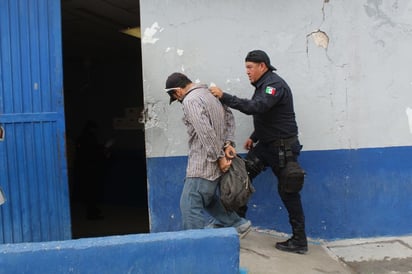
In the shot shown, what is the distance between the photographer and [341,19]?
4.46 metres

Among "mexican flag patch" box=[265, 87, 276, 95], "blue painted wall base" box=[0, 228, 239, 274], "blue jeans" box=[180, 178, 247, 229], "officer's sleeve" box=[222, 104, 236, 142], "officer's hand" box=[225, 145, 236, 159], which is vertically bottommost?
"blue painted wall base" box=[0, 228, 239, 274]

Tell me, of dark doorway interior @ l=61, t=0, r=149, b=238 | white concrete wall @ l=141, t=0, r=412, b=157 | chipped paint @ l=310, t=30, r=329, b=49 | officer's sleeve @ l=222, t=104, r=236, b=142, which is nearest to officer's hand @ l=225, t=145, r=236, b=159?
officer's sleeve @ l=222, t=104, r=236, b=142

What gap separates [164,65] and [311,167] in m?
1.73

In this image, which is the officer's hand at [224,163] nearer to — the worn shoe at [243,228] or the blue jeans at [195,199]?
the blue jeans at [195,199]

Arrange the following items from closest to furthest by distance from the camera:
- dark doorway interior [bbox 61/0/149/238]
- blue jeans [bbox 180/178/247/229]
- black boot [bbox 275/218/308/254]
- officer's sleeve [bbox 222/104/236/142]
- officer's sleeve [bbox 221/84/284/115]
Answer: blue jeans [bbox 180/178/247/229] → officer's sleeve [bbox 221/84/284/115] → officer's sleeve [bbox 222/104/236/142] → black boot [bbox 275/218/308/254] → dark doorway interior [bbox 61/0/149/238]

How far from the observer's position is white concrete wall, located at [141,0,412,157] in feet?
14.2

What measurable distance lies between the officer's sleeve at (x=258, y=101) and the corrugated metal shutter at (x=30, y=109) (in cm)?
160

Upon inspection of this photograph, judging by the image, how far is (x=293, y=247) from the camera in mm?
4074

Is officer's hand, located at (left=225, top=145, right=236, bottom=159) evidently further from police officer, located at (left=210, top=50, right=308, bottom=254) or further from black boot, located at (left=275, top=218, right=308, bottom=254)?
black boot, located at (left=275, top=218, right=308, bottom=254)

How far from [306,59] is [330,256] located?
1852mm

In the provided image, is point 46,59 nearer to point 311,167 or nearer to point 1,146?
point 1,146

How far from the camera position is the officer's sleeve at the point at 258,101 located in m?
3.73

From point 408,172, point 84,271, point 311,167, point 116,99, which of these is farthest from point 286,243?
point 116,99

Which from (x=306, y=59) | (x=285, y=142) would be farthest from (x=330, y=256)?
(x=306, y=59)
